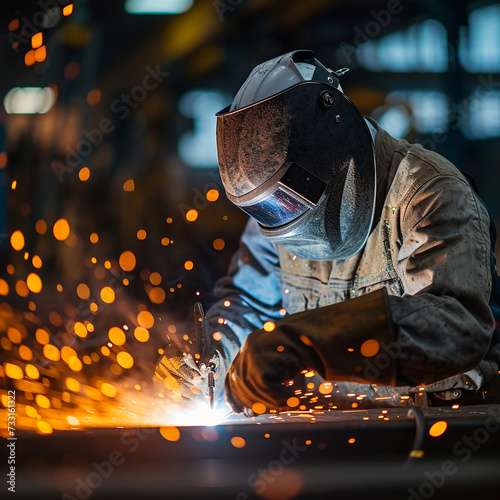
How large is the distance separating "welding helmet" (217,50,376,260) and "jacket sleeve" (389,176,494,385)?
159mm

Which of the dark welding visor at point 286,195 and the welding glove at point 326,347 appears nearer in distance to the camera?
the welding glove at point 326,347

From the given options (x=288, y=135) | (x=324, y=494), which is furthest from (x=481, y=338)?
(x=288, y=135)

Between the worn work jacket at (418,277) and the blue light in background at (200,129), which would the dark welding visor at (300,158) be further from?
the blue light in background at (200,129)

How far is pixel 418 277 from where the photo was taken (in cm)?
125

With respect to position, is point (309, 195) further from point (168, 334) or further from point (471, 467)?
point (168, 334)

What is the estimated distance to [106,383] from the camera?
2.53m

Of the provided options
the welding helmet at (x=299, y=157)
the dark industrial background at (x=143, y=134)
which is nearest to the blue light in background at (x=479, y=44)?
the dark industrial background at (x=143, y=134)

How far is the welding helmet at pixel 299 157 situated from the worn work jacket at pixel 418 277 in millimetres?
106

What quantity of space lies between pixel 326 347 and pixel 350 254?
1.71ft

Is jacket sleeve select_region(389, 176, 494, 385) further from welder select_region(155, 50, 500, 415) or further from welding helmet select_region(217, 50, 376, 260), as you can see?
welding helmet select_region(217, 50, 376, 260)

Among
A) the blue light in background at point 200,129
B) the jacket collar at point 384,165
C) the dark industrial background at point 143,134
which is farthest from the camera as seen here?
the blue light in background at point 200,129

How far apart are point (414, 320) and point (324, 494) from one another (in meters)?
0.37

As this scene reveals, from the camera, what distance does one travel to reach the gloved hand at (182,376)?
158cm

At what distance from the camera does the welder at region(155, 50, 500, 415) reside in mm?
1076
